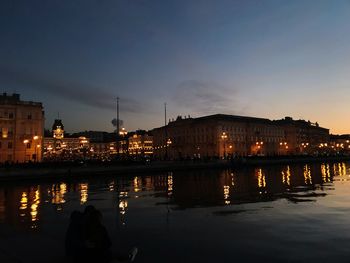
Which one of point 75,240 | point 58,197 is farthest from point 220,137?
point 75,240

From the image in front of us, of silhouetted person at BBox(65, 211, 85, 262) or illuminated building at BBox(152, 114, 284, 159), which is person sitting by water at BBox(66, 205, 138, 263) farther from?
illuminated building at BBox(152, 114, 284, 159)

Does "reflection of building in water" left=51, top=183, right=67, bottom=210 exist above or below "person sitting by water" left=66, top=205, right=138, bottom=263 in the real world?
below

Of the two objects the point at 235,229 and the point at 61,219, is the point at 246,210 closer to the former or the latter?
the point at 235,229

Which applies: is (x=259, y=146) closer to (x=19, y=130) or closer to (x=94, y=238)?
(x=19, y=130)

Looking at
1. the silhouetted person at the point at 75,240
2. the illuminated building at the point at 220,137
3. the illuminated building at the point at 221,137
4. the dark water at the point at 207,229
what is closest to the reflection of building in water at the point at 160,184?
the dark water at the point at 207,229

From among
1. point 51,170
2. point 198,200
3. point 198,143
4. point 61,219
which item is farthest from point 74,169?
point 198,143

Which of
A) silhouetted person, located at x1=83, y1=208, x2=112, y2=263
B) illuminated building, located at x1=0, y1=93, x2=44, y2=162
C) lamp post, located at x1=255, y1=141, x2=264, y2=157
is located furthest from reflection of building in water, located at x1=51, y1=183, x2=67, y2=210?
lamp post, located at x1=255, y1=141, x2=264, y2=157

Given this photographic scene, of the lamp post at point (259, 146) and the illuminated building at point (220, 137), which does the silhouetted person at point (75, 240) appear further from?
the lamp post at point (259, 146)

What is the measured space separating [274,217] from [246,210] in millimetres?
2641

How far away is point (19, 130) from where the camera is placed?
93.6 m

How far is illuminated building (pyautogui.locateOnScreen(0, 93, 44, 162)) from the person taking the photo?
91125 mm

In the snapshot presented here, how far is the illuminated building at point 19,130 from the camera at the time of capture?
3588 inches

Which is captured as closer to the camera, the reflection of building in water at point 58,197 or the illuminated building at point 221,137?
the reflection of building in water at point 58,197

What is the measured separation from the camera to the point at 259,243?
13102 millimetres
